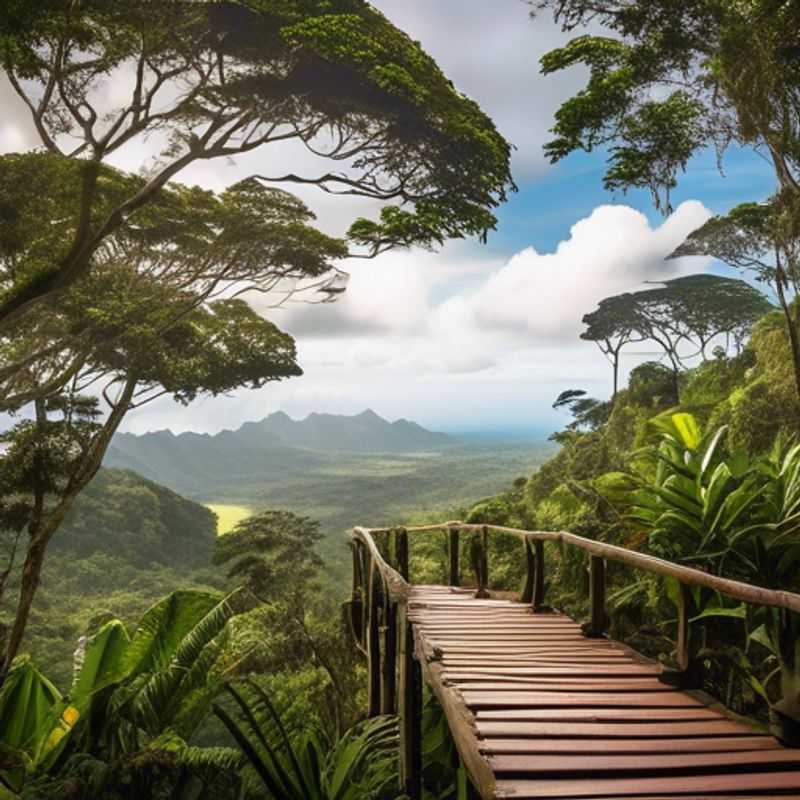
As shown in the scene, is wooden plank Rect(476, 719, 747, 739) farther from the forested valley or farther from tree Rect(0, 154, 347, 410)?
tree Rect(0, 154, 347, 410)

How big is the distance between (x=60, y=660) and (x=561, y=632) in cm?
2223

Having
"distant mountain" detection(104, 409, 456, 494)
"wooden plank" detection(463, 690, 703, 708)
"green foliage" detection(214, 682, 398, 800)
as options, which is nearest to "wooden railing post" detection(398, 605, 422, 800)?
"wooden plank" detection(463, 690, 703, 708)

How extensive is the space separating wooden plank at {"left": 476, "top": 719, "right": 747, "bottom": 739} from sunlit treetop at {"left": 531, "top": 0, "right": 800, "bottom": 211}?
1151 cm

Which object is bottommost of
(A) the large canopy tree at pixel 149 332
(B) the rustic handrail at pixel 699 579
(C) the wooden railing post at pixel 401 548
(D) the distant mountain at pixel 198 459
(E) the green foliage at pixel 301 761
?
(D) the distant mountain at pixel 198 459

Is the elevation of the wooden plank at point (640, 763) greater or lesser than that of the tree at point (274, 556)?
greater

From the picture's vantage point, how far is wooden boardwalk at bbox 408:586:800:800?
232 cm

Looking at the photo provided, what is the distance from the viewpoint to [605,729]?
2.87 meters

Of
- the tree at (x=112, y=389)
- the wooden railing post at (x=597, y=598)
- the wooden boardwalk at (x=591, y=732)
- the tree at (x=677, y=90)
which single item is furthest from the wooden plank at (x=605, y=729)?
the tree at (x=112, y=389)

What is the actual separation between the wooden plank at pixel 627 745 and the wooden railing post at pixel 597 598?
1943 millimetres

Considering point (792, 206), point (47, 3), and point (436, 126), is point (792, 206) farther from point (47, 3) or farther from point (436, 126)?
point (47, 3)

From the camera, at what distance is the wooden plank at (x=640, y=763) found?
8.04 feet

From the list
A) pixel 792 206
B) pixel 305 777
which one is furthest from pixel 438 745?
pixel 792 206

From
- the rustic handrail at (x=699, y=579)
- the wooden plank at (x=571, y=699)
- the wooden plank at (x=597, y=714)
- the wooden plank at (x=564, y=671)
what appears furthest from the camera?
the wooden plank at (x=564, y=671)

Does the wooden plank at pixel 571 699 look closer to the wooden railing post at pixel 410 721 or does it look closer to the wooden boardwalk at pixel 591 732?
the wooden boardwalk at pixel 591 732
